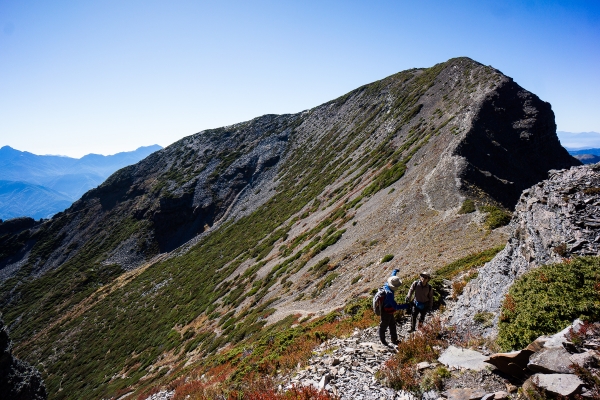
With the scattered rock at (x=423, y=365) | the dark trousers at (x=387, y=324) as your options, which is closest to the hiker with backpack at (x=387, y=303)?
the dark trousers at (x=387, y=324)

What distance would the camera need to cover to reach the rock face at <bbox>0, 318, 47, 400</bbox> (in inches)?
1134

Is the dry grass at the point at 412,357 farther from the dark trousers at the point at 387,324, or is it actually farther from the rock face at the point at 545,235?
the rock face at the point at 545,235

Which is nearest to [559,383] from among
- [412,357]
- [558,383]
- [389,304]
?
[558,383]

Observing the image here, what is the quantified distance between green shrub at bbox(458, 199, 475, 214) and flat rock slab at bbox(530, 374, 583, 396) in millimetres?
21143

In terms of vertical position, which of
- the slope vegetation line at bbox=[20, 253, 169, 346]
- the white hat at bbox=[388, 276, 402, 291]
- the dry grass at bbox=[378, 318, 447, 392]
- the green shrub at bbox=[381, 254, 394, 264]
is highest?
the white hat at bbox=[388, 276, 402, 291]

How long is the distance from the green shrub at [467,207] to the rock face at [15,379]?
136 ft

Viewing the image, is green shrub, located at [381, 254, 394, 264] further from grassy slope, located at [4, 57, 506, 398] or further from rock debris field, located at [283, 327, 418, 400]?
rock debris field, located at [283, 327, 418, 400]

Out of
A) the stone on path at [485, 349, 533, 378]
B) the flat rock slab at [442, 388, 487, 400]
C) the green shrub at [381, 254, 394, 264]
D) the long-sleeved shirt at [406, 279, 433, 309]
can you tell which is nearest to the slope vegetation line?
the green shrub at [381, 254, 394, 264]

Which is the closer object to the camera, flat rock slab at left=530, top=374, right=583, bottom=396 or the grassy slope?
flat rock slab at left=530, top=374, right=583, bottom=396

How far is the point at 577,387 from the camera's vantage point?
5.98 m

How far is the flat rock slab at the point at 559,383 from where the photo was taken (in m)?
6.01

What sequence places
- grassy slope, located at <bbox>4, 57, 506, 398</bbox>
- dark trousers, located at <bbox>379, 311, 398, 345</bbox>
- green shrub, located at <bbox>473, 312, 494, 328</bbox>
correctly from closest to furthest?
green shrub, located at <bbox>473, 312, 494, 328</bbox> < dark trousers, located at <bbox>379, 311, 398, 345</bbox> < grassy slope, located at <bbox>4, 57, 506, 398</bbox>

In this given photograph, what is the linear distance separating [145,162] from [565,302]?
151 metres

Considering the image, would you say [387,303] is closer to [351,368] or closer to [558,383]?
[351,368]
